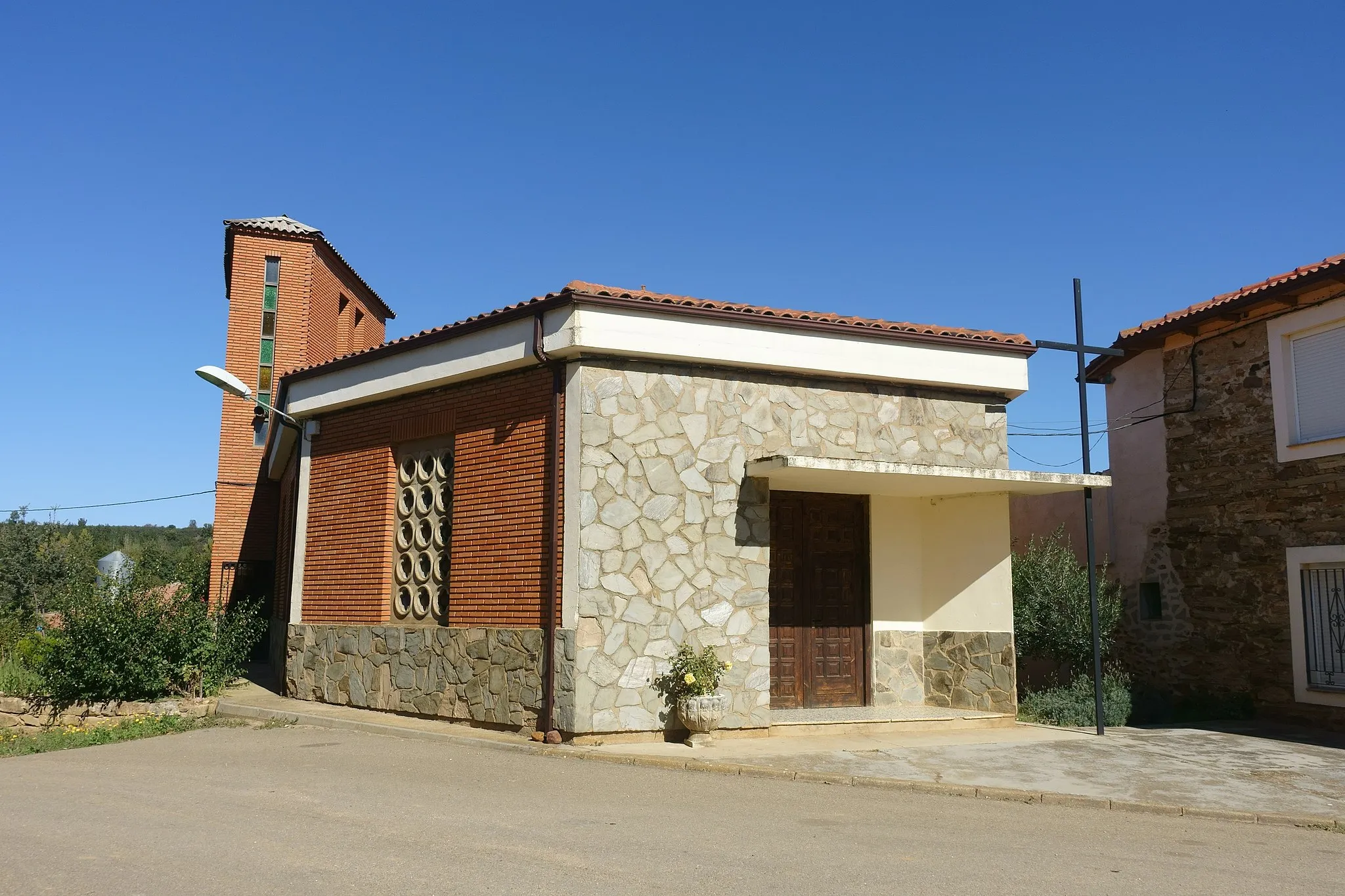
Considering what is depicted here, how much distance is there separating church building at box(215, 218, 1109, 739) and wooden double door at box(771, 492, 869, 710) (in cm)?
3

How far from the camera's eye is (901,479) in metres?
11.3

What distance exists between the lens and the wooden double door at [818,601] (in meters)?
12.2

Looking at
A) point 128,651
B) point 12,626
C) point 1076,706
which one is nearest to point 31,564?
point 12,626

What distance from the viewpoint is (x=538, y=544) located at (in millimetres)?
11047

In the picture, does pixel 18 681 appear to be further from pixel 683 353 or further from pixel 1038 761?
pixel 1038 761

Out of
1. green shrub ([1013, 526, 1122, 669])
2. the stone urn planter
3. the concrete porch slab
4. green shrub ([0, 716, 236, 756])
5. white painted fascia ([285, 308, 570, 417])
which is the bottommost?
green shrub ([0, 716, 236, 756])

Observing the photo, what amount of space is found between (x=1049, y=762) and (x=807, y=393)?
15.3 ft

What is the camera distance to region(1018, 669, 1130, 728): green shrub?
12.9 metres

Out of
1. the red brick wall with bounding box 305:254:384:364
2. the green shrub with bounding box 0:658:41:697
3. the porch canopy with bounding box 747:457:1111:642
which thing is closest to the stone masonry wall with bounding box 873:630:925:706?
the porch canopy with bounding box 747:457:1111:642

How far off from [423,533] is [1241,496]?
37.1 ft

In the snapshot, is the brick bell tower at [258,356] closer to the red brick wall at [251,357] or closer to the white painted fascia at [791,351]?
the red brick wall at [251,357]

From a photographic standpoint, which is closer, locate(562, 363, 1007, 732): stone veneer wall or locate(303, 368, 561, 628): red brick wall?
locate(562, 363, 1007, 732): stone veneer wall

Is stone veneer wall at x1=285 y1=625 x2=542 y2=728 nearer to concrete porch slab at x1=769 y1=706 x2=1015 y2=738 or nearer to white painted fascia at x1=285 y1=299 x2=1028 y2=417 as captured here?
concrete porch slab at x1=769 y1=706 x2=1015 y2=738

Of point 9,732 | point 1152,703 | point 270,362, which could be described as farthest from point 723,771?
point 270,362
